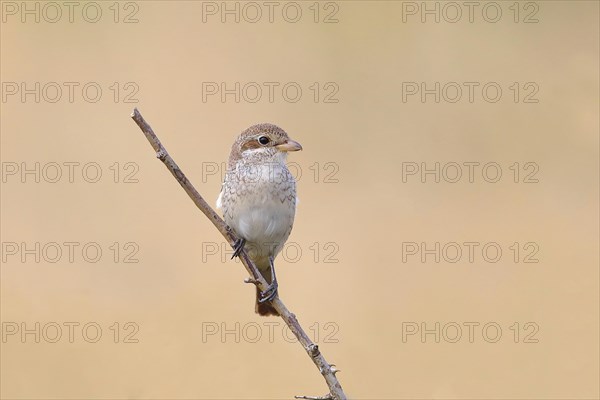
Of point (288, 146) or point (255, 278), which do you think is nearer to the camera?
point (255, 278)

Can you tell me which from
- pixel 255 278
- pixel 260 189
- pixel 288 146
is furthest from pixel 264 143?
pixel 255 278

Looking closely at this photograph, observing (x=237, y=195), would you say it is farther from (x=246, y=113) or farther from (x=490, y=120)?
(x=490, y=120)

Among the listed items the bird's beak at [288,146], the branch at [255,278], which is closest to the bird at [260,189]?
the bird's beak at [288,146]

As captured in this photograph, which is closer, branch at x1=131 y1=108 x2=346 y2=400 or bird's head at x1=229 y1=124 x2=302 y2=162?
branch at x1=131 y1=108 x2=346 y2=400

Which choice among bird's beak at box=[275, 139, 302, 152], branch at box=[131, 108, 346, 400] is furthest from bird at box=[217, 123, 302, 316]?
branch at box=[131, 108, 346, 400]

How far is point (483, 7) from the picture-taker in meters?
9.04

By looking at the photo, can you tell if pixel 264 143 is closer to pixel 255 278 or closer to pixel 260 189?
pixel 260 189

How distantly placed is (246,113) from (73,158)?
1534mm

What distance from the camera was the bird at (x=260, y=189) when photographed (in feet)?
15.8

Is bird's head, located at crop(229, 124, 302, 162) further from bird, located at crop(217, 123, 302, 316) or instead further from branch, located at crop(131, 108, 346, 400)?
branch, located at crop(131, 108, 346, 400)

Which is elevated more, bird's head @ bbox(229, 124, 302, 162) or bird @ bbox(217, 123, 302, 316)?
bird's head @ bbox(229, 124, 302, 162)

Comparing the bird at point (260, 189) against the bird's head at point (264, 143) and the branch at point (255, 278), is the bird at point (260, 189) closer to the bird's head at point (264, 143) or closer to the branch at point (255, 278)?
the bird's head at point (264, 143)

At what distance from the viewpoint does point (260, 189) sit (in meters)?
4.85

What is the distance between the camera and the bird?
4.82 meters
